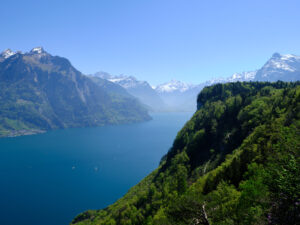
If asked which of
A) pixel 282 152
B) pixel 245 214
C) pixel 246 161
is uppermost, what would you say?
pixel 282 152

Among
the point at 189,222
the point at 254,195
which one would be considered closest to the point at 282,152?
the point at 254,195

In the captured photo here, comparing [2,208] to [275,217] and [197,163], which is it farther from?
[275,217]

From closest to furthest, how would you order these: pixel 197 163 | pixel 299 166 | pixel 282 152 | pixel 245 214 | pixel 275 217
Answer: pixel 275 217 → pixel 299 166 → pixel 245 214 → pixel 282 152 → pixel 197 163

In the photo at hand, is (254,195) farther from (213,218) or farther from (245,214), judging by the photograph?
(213,218)

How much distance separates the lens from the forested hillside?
20469mm

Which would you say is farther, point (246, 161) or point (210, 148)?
point (210, 148)

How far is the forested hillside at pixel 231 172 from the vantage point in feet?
67.2

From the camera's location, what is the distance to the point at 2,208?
133m

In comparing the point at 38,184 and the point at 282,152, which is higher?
the point at 282,152

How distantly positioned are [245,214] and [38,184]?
190913 millimetres

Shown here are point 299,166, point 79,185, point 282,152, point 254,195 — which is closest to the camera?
point 299,166

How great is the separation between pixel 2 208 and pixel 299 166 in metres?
168

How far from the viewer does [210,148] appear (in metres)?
108

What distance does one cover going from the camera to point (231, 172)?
1978 inches
